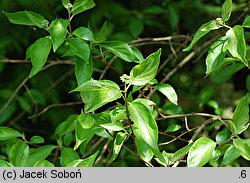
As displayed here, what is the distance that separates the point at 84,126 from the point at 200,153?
274 mm

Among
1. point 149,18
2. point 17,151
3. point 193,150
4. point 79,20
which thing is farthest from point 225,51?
point 79,20

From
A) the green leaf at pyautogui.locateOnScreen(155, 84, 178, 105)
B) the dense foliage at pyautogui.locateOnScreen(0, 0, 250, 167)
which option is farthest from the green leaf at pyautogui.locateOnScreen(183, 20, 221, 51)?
the green leaf at pyautogui.locateOnScreen(155, 84, 178, 105)

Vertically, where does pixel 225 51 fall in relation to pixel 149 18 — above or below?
above

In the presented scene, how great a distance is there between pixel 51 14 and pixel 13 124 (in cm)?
59

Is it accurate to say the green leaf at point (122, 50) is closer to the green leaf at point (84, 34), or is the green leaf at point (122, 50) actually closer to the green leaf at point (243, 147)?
the green leaf at point (84, 34)

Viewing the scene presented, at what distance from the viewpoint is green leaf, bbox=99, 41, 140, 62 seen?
1182mm

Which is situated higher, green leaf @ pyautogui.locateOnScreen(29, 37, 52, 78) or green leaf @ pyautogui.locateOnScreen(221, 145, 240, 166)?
green leaf @ pyautogui.locateOnScreen(29, 37, 52, 78)

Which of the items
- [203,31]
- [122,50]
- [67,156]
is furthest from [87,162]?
[203,31]

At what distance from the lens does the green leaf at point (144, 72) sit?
1021mm

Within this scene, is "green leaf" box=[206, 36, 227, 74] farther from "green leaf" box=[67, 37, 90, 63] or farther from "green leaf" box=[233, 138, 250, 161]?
"green leaf" box=[67, 37, 90, 63]

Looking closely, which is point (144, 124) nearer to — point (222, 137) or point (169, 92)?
point (169, 92)

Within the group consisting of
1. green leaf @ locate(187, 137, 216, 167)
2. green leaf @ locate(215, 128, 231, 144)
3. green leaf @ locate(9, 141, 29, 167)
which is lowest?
green leaf @ locate(215, 128, 231, 144)

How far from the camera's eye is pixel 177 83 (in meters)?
2.24
